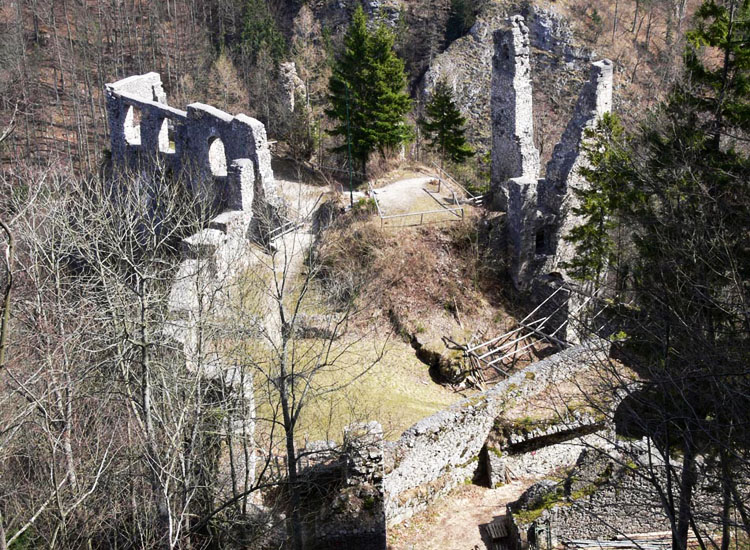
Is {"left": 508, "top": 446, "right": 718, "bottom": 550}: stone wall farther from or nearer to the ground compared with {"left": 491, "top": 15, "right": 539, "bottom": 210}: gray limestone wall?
nearer to the ground

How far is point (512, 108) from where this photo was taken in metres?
22.0

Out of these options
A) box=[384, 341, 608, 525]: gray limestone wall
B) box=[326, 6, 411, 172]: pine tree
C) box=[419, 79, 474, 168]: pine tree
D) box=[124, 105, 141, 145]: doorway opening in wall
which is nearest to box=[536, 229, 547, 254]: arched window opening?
box=[384, 341, 608, 525]: gray limestone wall

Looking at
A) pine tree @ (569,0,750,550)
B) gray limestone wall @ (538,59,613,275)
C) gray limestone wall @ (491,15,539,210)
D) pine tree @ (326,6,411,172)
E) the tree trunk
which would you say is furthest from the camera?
pine tree @ (326,6,411,172)

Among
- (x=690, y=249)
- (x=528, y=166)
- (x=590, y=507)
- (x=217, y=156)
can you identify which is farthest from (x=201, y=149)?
(x=690, y=249)

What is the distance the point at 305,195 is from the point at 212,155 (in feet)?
12.0

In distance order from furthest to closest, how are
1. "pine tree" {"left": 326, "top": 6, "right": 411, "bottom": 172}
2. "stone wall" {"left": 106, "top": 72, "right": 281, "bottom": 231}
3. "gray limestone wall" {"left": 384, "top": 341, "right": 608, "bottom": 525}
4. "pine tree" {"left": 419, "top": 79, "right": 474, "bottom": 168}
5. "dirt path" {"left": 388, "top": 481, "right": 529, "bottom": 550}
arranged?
"pine tree" {"left": 419, "top": 79, "right": 474, "bottom": 168} < "pine tree" {"left": 326, "top": 6, "right": 411, "bottom": 172} < "stone wall" {"left": 106, "top": 72, "right": 281, "bottom": 231} < "gray limestone wall" {"left": 384, "top": 341, "right": 608, "bottom": 525} < "dirt path" {"left": 388, "top": 481, "right": 529, "bottom": 550}

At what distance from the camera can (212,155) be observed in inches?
943

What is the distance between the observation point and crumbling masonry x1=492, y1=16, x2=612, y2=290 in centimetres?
2002

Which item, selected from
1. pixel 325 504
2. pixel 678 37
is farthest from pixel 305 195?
pixel 678 37

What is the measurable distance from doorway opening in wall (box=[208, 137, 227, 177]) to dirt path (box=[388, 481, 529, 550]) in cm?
1391

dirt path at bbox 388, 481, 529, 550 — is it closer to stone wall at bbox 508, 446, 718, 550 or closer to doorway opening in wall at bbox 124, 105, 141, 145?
stone wall at bbox 508, 446, 718, 550

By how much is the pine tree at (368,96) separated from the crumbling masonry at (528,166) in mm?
5017

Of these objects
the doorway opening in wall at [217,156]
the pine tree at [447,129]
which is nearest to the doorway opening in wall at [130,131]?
the doorway opening in wall at [217,156]

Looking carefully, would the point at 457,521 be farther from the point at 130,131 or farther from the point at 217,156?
the point at 130,131
